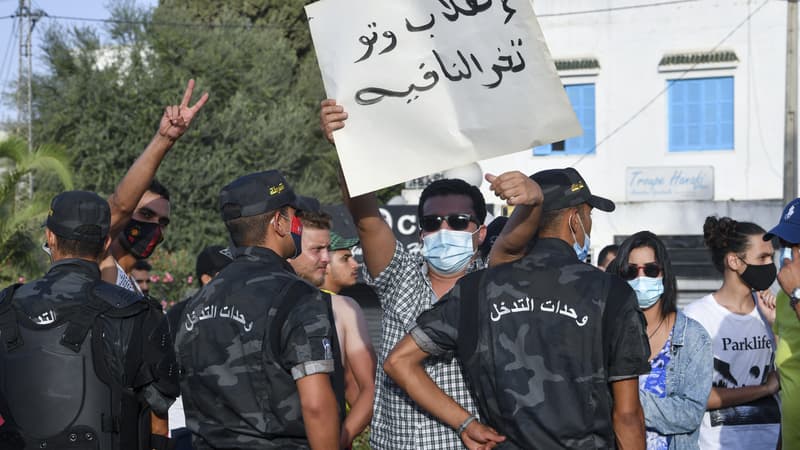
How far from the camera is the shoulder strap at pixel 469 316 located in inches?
148

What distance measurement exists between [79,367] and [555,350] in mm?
1889

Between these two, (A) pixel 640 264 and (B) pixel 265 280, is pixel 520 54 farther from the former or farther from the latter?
(A) pixel 640 264

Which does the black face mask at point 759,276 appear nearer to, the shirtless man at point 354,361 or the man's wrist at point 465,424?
the shirtless man at point 354,361

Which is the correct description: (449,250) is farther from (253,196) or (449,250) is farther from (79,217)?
(79,217)

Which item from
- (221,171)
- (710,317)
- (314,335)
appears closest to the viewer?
(314,335)

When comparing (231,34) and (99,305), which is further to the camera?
(231,34)

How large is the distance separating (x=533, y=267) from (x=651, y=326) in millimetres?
1995

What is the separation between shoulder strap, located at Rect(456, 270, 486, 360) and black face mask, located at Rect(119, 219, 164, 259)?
91.6 inches

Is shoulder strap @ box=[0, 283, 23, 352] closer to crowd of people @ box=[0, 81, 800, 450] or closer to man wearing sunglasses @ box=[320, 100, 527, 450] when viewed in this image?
crowd of people @ box=[0, 81, 800, 450]

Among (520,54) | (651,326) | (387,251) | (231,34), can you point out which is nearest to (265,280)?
(387,251)

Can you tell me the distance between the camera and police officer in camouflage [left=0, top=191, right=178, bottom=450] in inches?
163

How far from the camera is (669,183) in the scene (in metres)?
22.7

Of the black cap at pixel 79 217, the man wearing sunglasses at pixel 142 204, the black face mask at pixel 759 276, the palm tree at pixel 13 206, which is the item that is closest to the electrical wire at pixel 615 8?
the palm tree at pixel 13 206

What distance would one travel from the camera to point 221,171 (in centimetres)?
2806
